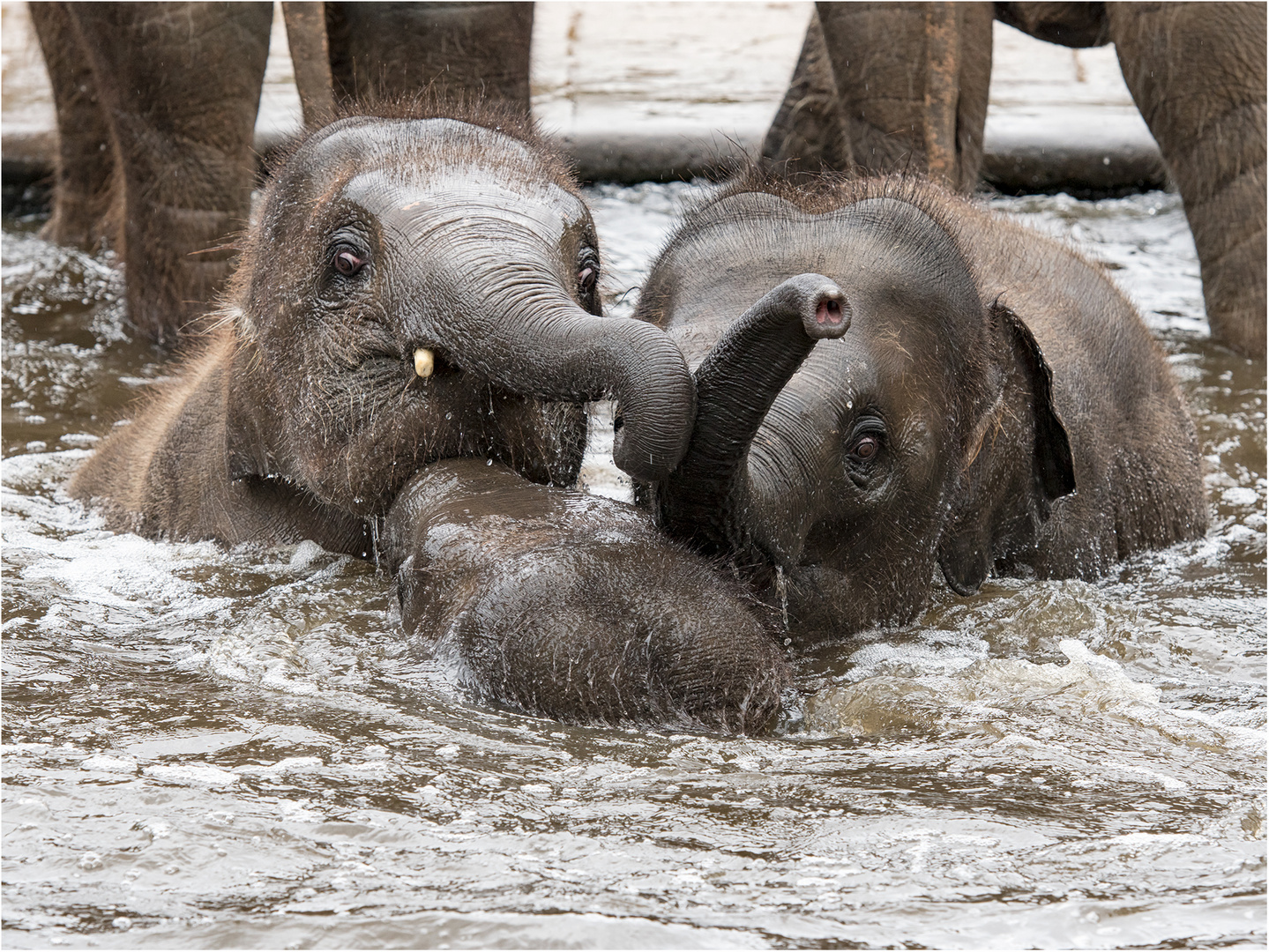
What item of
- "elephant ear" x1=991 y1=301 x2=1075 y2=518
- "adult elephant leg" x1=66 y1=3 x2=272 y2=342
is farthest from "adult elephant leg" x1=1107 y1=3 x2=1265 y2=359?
"adult elephant leg" x1=66 y1=3 x2=272 y2=342

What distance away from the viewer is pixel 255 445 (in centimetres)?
375

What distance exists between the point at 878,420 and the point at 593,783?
0.97m

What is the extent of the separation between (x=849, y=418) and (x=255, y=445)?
1.22 metres

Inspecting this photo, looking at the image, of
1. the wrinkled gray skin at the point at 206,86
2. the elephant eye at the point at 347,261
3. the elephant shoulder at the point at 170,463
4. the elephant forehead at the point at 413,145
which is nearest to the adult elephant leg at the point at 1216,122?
the wrinkled gray skin at the point at 206,86

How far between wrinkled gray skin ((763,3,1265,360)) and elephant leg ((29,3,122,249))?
2.72 meters

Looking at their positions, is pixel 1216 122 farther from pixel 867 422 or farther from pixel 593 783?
pixel 593 783

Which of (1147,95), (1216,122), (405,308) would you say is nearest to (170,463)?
(405,308)

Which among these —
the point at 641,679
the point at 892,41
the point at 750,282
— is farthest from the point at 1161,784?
the point at 892,41

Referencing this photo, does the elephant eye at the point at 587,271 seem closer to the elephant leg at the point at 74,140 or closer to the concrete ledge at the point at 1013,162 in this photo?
the elephant leg at the point at 74,140

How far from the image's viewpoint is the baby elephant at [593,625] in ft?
9.63

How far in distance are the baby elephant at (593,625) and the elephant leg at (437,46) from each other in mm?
2483

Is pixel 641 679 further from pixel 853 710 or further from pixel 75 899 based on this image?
pixel 75 899

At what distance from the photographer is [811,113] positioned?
7020 millimetres

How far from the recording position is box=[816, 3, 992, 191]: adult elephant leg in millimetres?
5402
